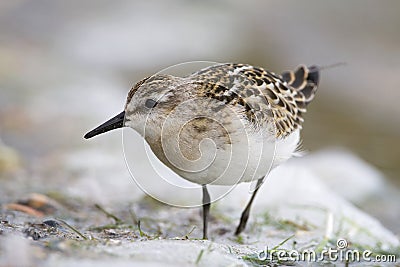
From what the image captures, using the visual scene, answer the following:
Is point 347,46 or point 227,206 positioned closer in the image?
point 227,206

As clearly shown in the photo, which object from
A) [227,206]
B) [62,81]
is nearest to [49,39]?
[62,81]

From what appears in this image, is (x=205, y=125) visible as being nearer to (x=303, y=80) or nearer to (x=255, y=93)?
(x=255, y=93)

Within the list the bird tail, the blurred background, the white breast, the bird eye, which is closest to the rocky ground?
the blurred background

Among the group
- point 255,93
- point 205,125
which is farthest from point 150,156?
Answer: point 205,125

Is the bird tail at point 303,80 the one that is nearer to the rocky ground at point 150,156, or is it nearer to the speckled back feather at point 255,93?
the speckled back feather at point 255,93

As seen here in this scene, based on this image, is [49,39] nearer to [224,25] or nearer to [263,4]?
[224,25]

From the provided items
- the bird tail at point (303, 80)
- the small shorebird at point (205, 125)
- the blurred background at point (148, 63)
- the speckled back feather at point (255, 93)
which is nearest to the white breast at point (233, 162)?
the small shorebird at point (205, 125)

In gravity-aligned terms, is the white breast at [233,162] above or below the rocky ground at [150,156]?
above
